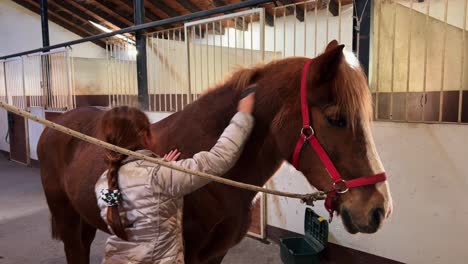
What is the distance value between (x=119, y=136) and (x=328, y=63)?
0.61 meters

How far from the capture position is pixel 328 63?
864mm

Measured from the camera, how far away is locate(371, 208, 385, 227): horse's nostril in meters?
0.85

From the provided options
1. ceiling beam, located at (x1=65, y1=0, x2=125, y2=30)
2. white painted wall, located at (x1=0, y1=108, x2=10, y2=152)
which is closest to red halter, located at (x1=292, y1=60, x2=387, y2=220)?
white painted wall, located at (x1=0, y1=108, x2=10, y2=152)

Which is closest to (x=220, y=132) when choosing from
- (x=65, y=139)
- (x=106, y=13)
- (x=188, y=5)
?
(x=65, y=139)

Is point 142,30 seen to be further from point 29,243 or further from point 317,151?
point 317,151

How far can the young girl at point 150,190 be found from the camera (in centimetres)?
92

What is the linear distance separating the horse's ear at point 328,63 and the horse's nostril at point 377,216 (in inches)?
14.0

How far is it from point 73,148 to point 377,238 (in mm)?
1798

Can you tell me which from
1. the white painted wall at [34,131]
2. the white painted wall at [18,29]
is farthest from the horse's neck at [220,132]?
the white painted wall at [18,29]

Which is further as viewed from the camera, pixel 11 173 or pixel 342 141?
pixel 11 173

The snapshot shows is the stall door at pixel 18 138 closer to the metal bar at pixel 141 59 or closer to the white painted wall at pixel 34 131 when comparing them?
the white painted wall at pixel 34 131

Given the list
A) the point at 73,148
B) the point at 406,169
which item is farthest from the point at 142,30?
the point at 406,169

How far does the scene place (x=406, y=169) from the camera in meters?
1.93

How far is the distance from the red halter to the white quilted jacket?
0.50ft
